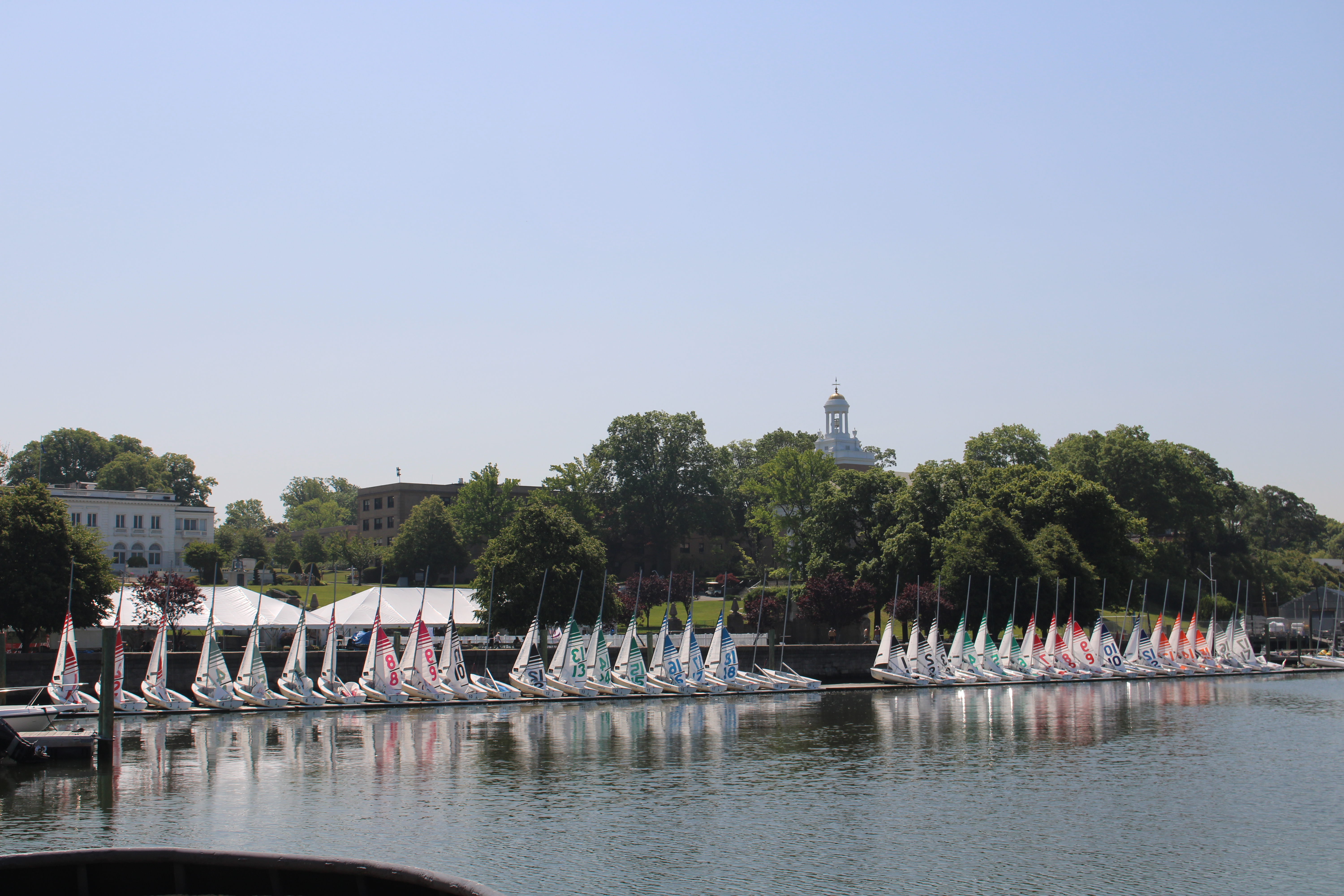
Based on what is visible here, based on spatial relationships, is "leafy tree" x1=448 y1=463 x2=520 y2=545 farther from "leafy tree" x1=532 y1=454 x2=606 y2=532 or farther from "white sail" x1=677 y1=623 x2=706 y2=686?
"white sail" x1=677 y1=623 x2=706 y2=686

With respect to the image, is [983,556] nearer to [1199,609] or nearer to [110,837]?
[1199,609]

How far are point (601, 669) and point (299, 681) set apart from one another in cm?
1693

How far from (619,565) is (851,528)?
41.7 metres

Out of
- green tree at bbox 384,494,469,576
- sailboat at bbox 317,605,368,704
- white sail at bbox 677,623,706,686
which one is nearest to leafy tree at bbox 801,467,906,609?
white sail at bbox 677,623,706,686

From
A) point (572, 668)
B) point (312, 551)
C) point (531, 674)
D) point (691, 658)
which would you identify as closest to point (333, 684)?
point (531, 674)

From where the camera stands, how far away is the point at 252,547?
166 m

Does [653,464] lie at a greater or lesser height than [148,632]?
greater

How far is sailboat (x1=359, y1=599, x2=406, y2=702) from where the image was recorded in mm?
66688

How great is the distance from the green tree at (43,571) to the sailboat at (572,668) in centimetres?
2422

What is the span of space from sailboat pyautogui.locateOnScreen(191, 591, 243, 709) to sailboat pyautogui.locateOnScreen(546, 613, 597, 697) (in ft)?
55.9

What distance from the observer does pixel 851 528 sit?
322ft

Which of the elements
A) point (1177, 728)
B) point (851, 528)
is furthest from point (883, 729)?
point (851, 528)

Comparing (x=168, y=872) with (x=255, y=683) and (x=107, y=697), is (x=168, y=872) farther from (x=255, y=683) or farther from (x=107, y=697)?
(x=255, y=683)

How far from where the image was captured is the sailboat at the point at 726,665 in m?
75.7
